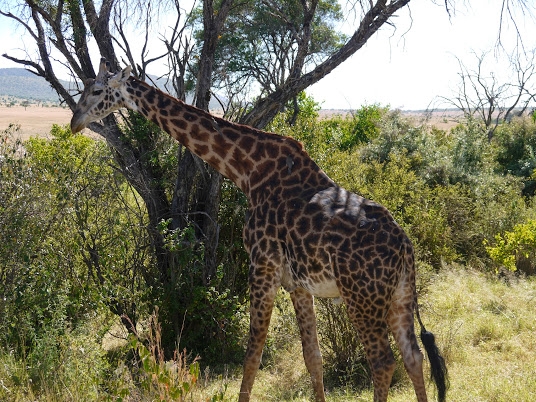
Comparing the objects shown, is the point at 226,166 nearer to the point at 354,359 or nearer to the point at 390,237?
the point at 390,237

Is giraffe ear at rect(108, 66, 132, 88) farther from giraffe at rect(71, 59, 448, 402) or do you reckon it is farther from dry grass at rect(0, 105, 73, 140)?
dry grass at rect(0, 105, 73, 140)

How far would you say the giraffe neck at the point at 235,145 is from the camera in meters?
5.57

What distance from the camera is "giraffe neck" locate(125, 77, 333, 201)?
5570 millimetres

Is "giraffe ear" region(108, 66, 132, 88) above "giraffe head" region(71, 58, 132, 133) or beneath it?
above

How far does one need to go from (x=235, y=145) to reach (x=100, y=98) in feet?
4.53

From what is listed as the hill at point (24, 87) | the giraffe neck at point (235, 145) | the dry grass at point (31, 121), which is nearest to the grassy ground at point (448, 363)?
the giraffe neck at point (235, 145)

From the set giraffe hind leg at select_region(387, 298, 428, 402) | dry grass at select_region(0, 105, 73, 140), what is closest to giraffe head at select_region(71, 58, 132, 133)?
giraffe hind leg at select_region(387, 298, 428, 402)

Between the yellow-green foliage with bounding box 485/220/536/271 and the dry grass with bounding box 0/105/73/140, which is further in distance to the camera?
the dry grass with bounding box 0/105/73/140

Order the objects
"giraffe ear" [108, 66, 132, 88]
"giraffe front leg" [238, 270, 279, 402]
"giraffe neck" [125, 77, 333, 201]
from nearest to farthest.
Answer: "giraffe front leg" [238, 270, 279, 402]
"giraffe neck" [125, 77, 333, 201]
"giraffe ear" [108, 66, 132, 88]

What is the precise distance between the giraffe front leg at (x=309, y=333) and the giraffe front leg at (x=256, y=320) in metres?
0.38

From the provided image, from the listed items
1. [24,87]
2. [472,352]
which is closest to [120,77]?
[472,352]

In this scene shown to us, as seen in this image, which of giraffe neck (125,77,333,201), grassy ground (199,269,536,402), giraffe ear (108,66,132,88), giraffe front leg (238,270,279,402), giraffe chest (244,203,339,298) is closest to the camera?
giraffe chest (244,203,339,298)

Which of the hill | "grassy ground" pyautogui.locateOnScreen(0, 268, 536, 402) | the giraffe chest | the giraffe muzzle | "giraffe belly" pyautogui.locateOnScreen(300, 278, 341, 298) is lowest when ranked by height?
"grassy ground" pyautogui.locateOnScreen(0, 268, 536, 402)

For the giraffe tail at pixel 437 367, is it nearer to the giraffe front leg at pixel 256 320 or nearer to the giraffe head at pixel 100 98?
the giraffe front leg at pixel 256 320
